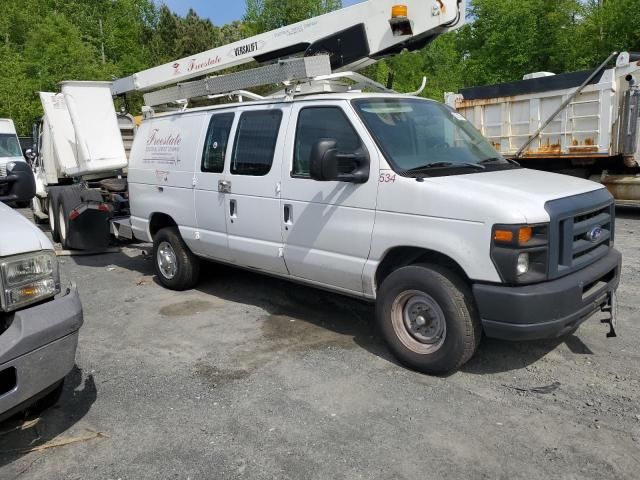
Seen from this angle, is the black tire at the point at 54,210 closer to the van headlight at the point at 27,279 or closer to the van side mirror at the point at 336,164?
the van side mirror at the point at 336,164

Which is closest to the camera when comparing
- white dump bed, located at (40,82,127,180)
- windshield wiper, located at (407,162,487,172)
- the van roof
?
windshield wiper, located at (407,162,487,172)

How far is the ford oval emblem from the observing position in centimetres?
404

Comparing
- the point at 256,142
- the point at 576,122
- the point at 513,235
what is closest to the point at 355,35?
the point at 256,142

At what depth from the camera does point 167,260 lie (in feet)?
21.8

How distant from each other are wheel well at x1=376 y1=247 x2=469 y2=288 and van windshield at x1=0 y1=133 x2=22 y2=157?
45.3 ft

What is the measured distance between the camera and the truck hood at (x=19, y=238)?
115 inches

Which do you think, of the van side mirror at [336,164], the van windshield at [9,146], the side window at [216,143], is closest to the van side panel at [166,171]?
the side window at [216,143]

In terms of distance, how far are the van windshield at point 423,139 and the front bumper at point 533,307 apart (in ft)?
3.58

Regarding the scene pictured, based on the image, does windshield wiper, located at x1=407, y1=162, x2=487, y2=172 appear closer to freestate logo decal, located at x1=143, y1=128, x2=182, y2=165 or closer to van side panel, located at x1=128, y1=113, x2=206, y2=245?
van side panel, located at x1=128, y1=113, x2=206, y2=245

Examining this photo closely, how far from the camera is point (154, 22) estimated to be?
42812 mm

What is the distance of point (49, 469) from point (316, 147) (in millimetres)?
2740

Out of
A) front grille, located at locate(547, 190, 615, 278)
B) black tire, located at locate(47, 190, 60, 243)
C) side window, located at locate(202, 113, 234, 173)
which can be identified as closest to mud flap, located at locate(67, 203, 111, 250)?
black tire, located at locate(47, 190, 60, 243)

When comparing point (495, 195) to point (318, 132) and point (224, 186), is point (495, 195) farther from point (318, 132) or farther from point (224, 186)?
point (224, 186)

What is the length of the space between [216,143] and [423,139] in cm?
230
